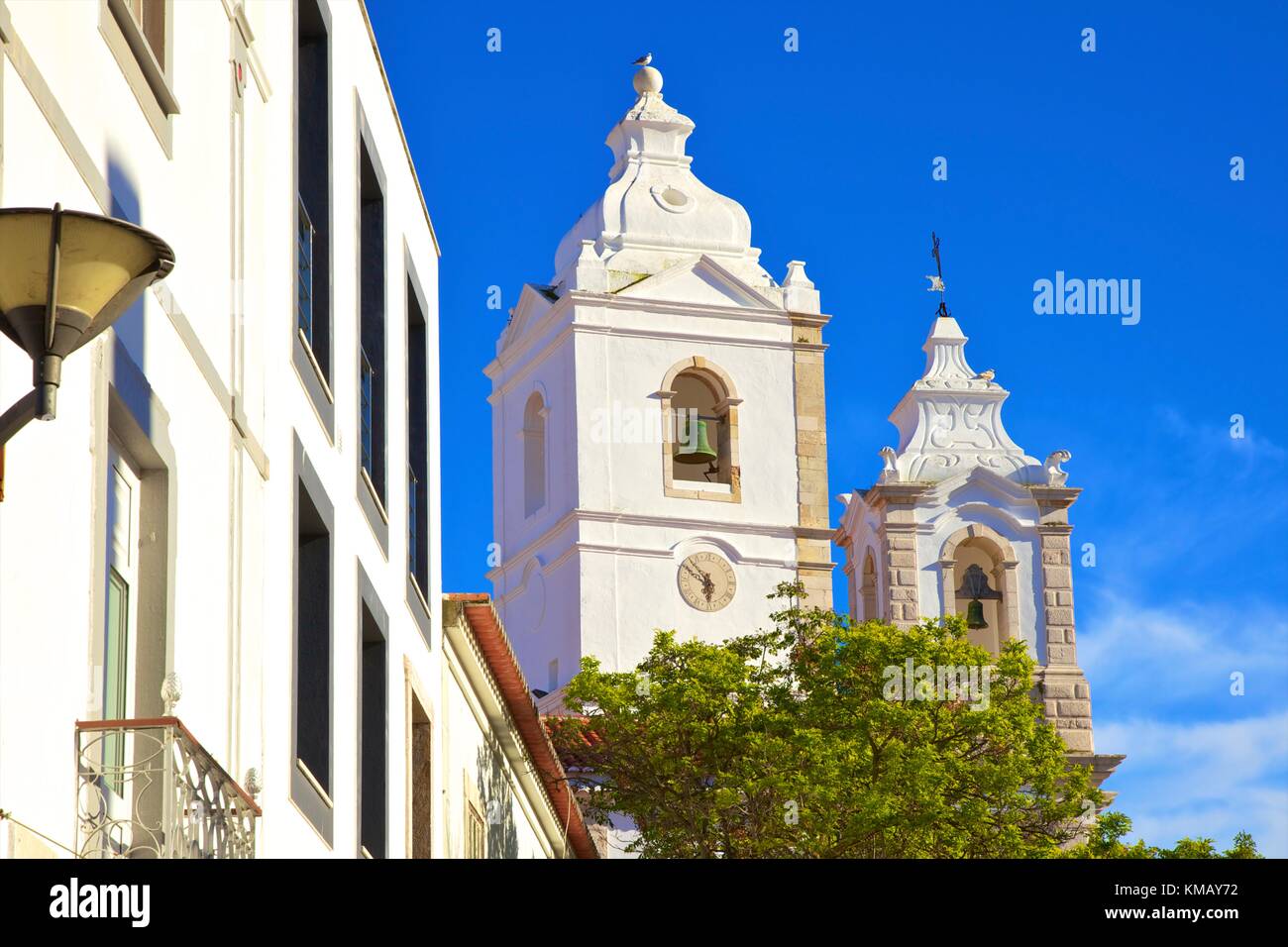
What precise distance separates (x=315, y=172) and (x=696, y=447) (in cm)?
3153

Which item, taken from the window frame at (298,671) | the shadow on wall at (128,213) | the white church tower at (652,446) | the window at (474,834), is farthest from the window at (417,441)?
the white church tower at (652,446)

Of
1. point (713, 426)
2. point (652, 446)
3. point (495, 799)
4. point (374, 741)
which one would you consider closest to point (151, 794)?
point (374, 741)

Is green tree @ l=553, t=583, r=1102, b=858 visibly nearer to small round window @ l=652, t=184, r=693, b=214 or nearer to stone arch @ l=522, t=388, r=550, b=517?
stone arch @ l=522, t=388, r=550, b=517

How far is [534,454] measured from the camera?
47.0 meters

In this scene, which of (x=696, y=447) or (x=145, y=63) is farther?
(x=696, y=447)

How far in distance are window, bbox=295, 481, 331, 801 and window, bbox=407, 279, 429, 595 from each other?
3479mm

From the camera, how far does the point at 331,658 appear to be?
1366 cm

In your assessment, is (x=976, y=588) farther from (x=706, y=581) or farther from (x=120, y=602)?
(x=120, y=602)

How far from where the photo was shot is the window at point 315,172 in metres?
14.0

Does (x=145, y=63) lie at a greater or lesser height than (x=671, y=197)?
lesser

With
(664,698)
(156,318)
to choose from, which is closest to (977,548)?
(664,698)

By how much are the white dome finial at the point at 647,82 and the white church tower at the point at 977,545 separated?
7.60 meters
